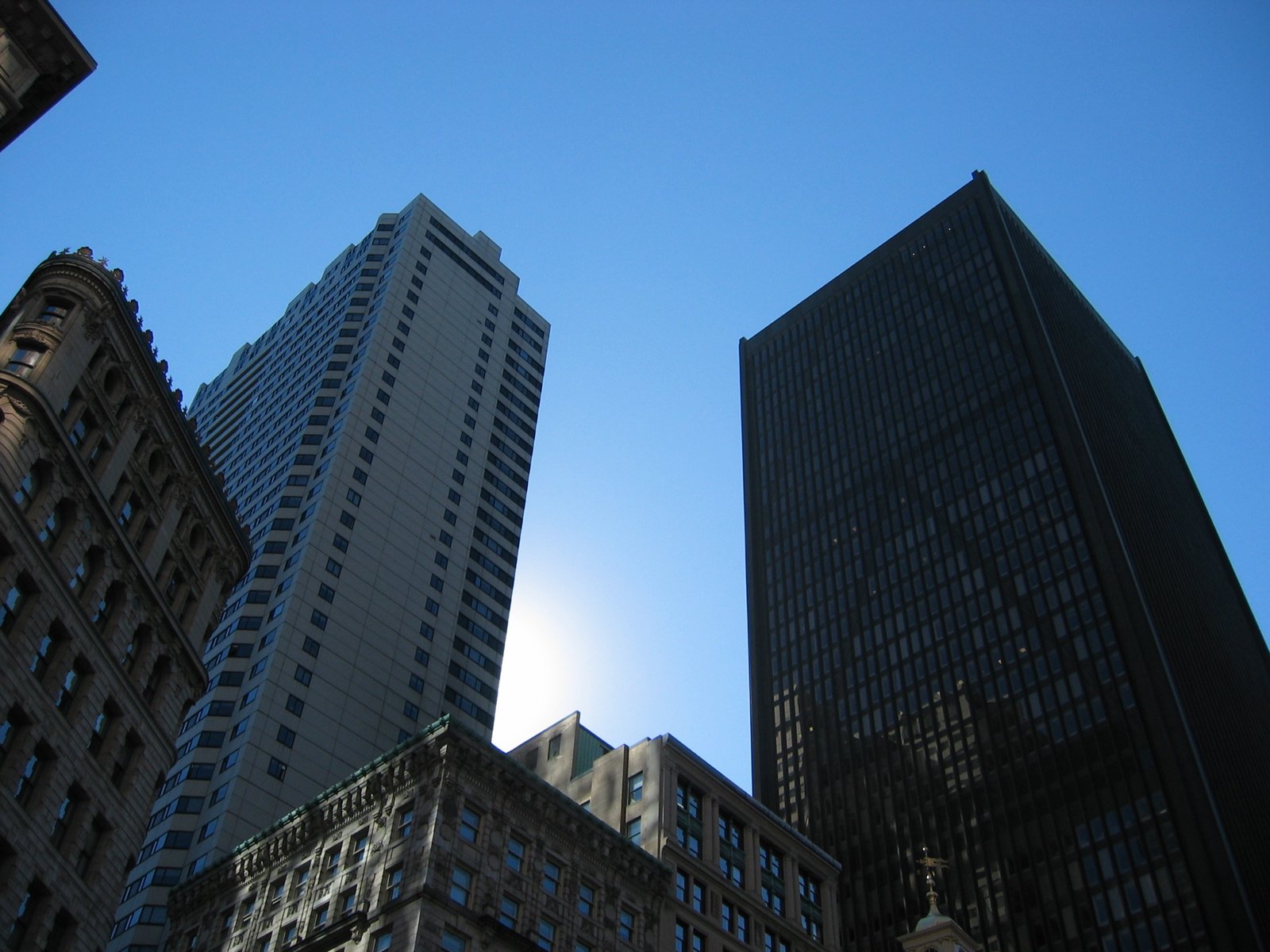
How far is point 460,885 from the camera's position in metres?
62.8

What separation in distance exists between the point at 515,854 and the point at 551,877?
2.87 m

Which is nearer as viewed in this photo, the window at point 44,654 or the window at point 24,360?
the window at point 44,654

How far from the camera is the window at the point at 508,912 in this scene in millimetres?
63831

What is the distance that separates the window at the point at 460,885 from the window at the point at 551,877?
585 centimetres

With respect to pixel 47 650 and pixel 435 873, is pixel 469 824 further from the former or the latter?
pixel 47 650

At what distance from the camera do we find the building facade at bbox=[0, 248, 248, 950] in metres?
53.7

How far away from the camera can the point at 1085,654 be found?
147875mm

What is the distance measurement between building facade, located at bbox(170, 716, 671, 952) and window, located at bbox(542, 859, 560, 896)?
77 mm

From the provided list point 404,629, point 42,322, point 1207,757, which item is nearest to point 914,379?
point 1207,757

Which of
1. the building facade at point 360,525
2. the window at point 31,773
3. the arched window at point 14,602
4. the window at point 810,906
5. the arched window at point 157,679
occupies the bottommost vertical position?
the window at point 31,773

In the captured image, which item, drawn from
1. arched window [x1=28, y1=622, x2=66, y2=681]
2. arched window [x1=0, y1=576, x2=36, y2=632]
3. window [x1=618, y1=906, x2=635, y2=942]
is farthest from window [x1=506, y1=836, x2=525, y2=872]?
arched window [x1=0, y1=576, x2=36, y2=632]

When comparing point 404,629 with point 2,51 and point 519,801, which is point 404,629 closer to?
point 519,801

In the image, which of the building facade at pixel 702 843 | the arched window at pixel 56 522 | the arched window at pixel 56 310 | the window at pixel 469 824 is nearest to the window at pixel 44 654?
the arched window at pixel 56 522

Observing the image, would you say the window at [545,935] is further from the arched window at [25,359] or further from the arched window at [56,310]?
the arched window at [56,310]
